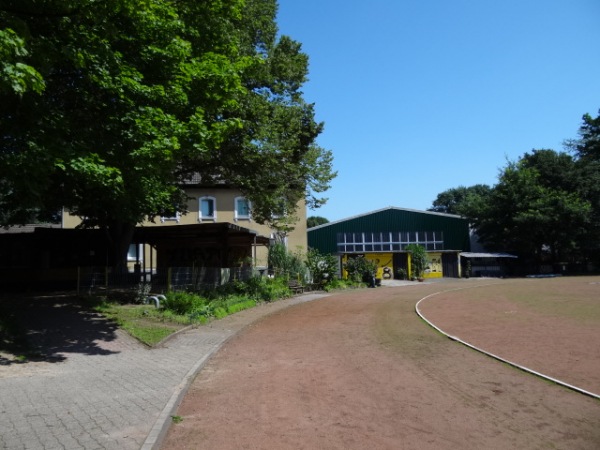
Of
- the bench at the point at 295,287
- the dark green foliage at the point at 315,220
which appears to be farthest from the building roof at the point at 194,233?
the dark green foliage at the point at 315,220

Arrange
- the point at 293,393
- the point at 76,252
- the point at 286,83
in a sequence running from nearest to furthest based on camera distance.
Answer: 1. the point at 293,393
2. the point at 286,83
3. the point at 76,252

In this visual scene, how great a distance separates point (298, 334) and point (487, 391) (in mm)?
6945

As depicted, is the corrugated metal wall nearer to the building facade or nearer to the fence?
the building facade

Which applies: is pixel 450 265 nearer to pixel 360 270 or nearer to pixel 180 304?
pixel 360 270

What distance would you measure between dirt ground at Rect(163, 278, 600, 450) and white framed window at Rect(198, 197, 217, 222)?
22633mm

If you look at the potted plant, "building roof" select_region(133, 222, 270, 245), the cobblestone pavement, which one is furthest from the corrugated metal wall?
the cobblestone pavement

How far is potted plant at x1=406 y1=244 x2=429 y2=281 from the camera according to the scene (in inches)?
1797

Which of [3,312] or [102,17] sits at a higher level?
[102,17]

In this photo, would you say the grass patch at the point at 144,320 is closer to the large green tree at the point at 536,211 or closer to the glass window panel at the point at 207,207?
the glass window panel at the point at 207,207

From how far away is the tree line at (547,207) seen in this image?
47906 millimetres

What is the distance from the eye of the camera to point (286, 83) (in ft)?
71.1

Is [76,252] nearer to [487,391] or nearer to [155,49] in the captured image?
[155,49]

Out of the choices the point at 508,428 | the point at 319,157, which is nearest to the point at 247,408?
the point at 508,428

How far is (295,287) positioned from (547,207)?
31892mm
